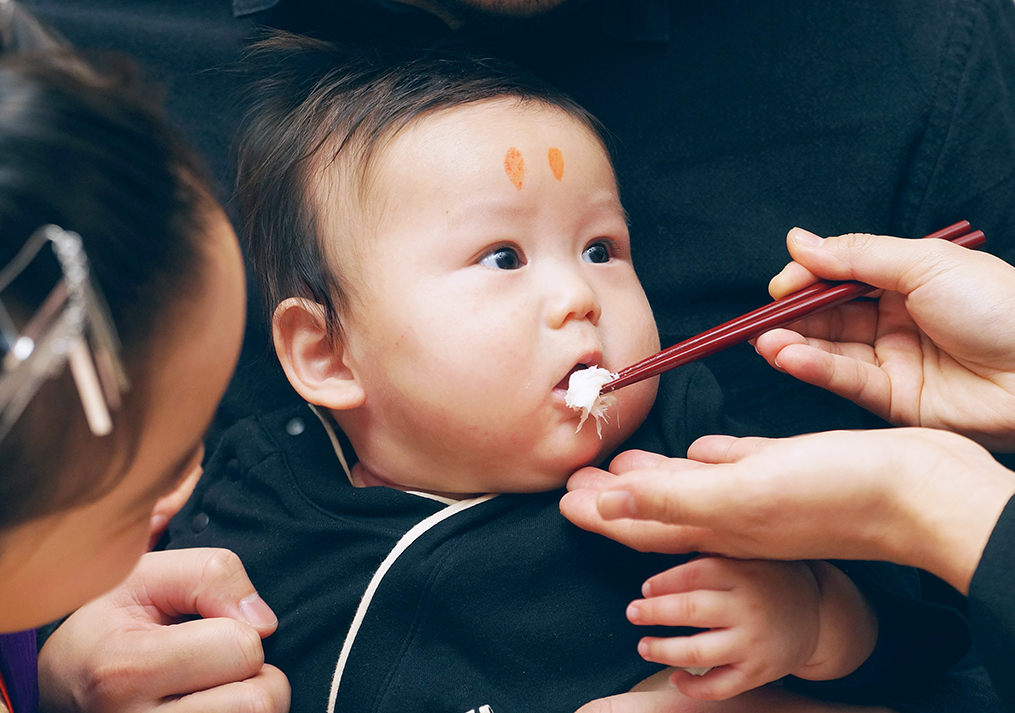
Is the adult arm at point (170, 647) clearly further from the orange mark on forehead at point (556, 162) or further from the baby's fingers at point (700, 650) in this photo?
the orange mark on forehead at point (556, 162)

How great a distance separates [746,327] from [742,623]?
374 mm

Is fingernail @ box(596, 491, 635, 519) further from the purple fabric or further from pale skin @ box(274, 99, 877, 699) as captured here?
the purple fabric

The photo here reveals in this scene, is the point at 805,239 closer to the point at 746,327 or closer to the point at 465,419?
the point at 746,327

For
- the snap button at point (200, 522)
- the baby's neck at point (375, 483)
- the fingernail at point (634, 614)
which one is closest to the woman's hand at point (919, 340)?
the fingernail at point (634, 614)

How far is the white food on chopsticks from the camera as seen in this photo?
104cm

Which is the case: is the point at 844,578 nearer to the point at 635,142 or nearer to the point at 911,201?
the point at 911,201

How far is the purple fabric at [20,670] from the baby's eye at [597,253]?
0.95 meters

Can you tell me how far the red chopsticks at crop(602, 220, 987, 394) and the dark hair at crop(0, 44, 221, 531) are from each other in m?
0.58

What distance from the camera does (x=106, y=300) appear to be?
628 mm

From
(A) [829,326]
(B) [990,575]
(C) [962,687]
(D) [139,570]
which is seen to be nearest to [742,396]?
(A) [829,326]

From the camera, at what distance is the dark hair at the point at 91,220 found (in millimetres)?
588

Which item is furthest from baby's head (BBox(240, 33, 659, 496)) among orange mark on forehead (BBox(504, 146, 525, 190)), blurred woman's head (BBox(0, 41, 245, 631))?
blurred woman's head (BBox(0, 41, 245, 631))

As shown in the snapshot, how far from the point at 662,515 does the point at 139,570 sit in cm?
78

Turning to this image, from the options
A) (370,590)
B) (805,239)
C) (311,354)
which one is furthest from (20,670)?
(805,239)
